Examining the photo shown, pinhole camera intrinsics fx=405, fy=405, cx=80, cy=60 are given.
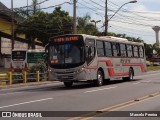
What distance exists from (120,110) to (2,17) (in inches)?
2080

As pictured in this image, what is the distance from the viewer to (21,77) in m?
29.5

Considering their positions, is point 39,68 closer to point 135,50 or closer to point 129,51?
point 129,51

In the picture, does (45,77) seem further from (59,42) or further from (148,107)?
(148,107)

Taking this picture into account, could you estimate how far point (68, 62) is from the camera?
2311cm

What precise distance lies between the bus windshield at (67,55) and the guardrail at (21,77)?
16.7 feet

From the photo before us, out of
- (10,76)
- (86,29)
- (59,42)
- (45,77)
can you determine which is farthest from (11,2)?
(59,42)

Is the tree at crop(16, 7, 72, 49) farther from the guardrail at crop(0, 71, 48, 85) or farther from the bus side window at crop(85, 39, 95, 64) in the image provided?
the bus side window at crop(85, 39, 95, 64)

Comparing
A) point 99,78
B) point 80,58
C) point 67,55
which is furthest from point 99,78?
point 67,55

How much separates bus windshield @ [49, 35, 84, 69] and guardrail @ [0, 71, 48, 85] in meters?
5.08

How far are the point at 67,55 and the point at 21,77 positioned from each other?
743 cm

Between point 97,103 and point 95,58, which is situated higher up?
point 95,58

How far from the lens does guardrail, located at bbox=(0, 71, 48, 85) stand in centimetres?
2758

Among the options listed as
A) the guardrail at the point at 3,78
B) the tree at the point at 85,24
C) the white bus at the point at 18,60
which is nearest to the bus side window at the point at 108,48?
the guardrail at the point at 3,78

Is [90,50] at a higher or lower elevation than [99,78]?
higher
